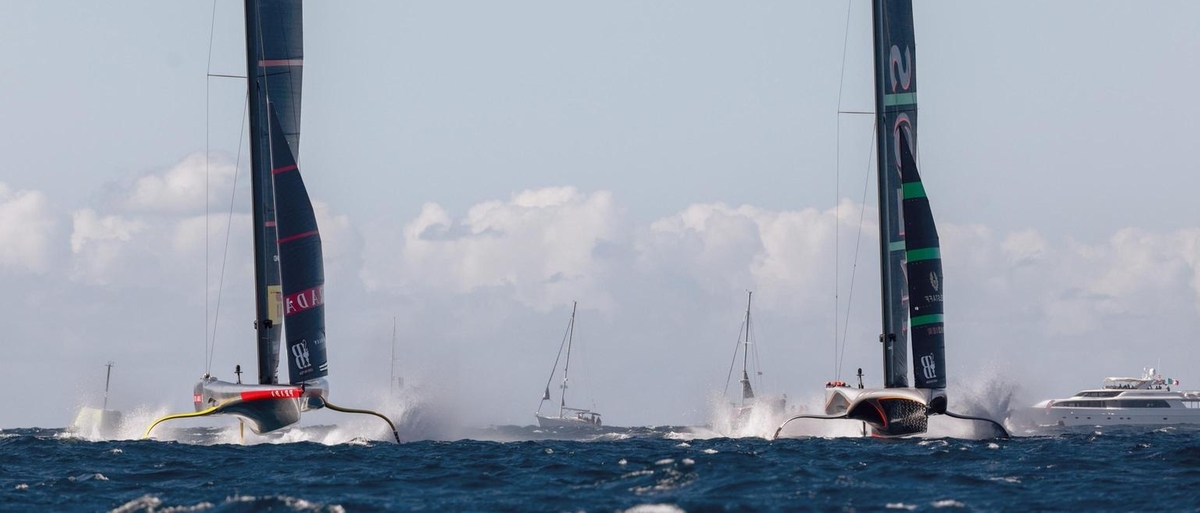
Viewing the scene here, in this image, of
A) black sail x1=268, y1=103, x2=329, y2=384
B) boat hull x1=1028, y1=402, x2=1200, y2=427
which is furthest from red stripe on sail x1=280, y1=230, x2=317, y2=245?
boat hull x1=1028, y1=402, x2=1200, y2=427

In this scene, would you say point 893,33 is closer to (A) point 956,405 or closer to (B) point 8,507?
(A) point 956,405

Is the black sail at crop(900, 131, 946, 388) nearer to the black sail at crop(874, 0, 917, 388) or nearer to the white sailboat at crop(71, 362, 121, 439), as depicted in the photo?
the black sail at crop(874, 0, 917, 388)

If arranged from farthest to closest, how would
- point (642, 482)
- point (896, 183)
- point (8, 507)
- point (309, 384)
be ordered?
point (896, 183)
point (309, 384)
point (642, 482)
point (8, 507)

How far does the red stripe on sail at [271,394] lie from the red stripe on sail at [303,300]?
2.07 metres

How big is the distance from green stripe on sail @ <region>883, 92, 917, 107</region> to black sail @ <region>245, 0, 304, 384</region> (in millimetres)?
17113

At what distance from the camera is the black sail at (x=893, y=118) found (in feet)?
149

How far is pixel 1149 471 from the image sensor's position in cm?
3020

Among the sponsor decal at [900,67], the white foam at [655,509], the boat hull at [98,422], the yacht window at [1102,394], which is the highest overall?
the sponsor decal at [900,67]

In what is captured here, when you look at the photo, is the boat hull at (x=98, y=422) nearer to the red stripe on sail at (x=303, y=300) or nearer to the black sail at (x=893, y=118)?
the red stripe on sail at (x=303, y=300)

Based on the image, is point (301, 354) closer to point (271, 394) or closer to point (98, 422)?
point (271, 394)

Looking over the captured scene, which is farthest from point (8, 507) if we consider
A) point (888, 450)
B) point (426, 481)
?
point (888, 450)

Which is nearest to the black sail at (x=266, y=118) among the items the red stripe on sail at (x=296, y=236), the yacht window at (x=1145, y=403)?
the red stripe on sail at (x=296, y=236)

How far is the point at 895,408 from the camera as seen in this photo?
41688mm

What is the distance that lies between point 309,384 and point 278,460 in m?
7.66
